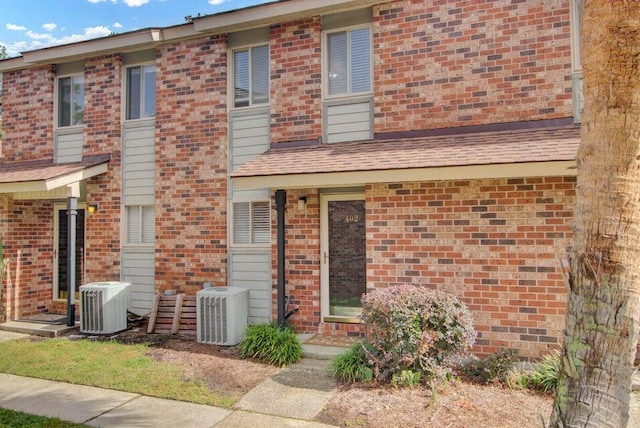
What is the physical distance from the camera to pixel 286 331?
667 cm

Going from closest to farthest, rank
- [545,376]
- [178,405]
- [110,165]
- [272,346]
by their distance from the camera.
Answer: [178,405] < [545,376] < [272,346] < [110,165]

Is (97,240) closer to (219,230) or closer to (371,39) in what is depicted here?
(219,230)

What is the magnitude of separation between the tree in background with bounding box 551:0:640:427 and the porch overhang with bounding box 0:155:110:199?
327 inches

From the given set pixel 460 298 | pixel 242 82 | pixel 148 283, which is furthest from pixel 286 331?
pixel 242 82

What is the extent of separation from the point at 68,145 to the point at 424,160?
302 inches

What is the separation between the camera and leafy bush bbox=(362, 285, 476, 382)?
5195 millimetres

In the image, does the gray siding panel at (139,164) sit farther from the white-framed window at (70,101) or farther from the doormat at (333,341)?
the doormat at (333,341)

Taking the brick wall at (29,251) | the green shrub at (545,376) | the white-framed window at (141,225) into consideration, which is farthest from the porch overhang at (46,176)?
the green shrub at (545,376)

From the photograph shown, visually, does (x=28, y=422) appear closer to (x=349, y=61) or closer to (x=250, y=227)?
(x=250, y=227)

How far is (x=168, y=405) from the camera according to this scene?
5.00 meters

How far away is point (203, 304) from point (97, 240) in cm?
343

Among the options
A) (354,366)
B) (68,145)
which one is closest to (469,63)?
(354,366)

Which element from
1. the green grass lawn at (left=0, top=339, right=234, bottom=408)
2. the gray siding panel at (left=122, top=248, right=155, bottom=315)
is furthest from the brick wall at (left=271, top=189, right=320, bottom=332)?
the gray siding panel at (left=122, top=248, right=155, bottom=315)

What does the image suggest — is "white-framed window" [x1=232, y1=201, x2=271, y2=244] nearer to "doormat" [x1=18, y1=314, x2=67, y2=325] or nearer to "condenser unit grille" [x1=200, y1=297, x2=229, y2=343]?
"condenser unit grille" [x1=200, y1=297, x2=229, y2=343]
